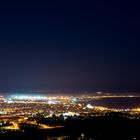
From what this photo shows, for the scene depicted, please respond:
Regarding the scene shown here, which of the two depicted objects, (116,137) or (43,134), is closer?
(116,137)

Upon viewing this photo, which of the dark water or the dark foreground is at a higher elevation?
the dark water

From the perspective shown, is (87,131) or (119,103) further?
(119,103)

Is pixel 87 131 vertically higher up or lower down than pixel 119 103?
lower down

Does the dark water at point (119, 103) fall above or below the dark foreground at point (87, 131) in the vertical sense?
above

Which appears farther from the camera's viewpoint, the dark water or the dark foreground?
the dark water

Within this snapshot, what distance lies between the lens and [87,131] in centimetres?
2281

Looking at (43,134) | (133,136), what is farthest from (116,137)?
(43,134)

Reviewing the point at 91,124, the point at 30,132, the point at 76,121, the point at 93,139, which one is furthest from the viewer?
the point at 76,121

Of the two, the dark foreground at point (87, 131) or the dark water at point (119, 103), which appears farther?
the dark water at point (119, 103)

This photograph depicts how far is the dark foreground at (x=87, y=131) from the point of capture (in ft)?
68.6

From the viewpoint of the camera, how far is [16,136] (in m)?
21.7

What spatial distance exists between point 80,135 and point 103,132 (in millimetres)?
1407

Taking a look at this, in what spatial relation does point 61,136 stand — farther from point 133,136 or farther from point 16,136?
point 133,136

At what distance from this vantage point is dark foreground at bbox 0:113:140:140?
20.9 meters
